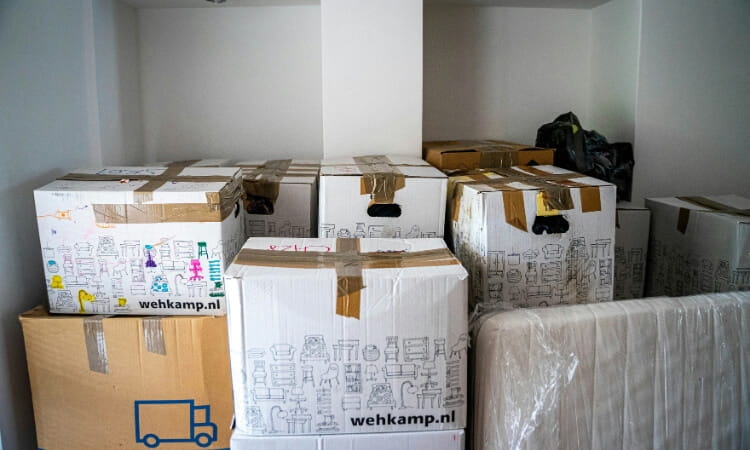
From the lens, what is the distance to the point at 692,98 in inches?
94.2

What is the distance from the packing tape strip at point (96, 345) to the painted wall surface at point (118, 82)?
90 centimetres

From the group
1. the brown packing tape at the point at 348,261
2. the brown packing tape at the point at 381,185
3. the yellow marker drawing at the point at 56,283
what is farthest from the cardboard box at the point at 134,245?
the brown packing tape at the point at 381,185

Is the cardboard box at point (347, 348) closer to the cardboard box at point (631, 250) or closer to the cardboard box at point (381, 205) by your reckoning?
the cardboard box at point (381, 205)

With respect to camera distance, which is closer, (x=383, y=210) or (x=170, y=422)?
(x=170, y=422)

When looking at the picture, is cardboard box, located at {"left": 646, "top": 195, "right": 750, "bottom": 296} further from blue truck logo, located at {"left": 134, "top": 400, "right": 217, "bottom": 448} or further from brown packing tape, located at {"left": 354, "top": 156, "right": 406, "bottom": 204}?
blue truck logo, located at {"left": 134, "top": 400, "right": 217, "bottom": 448}

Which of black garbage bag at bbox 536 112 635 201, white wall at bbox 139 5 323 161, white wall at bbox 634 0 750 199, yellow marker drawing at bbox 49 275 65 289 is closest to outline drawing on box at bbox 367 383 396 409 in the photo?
yellow marker drawing at bbox 49 275 65 289

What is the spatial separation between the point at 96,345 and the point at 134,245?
0.91 ft

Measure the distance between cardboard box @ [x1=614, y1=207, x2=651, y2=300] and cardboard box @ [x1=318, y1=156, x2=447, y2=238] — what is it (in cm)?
75

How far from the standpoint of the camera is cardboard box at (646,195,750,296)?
1653mm

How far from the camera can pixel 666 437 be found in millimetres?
1413

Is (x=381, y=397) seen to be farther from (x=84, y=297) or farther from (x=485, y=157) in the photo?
(x=485, y=157)

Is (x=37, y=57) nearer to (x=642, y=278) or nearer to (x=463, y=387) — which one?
(x=463, y=387)

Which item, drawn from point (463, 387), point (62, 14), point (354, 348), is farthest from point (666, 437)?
point (62, 14)

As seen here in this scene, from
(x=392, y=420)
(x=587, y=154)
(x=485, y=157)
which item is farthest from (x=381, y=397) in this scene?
(x=587, y=154)
